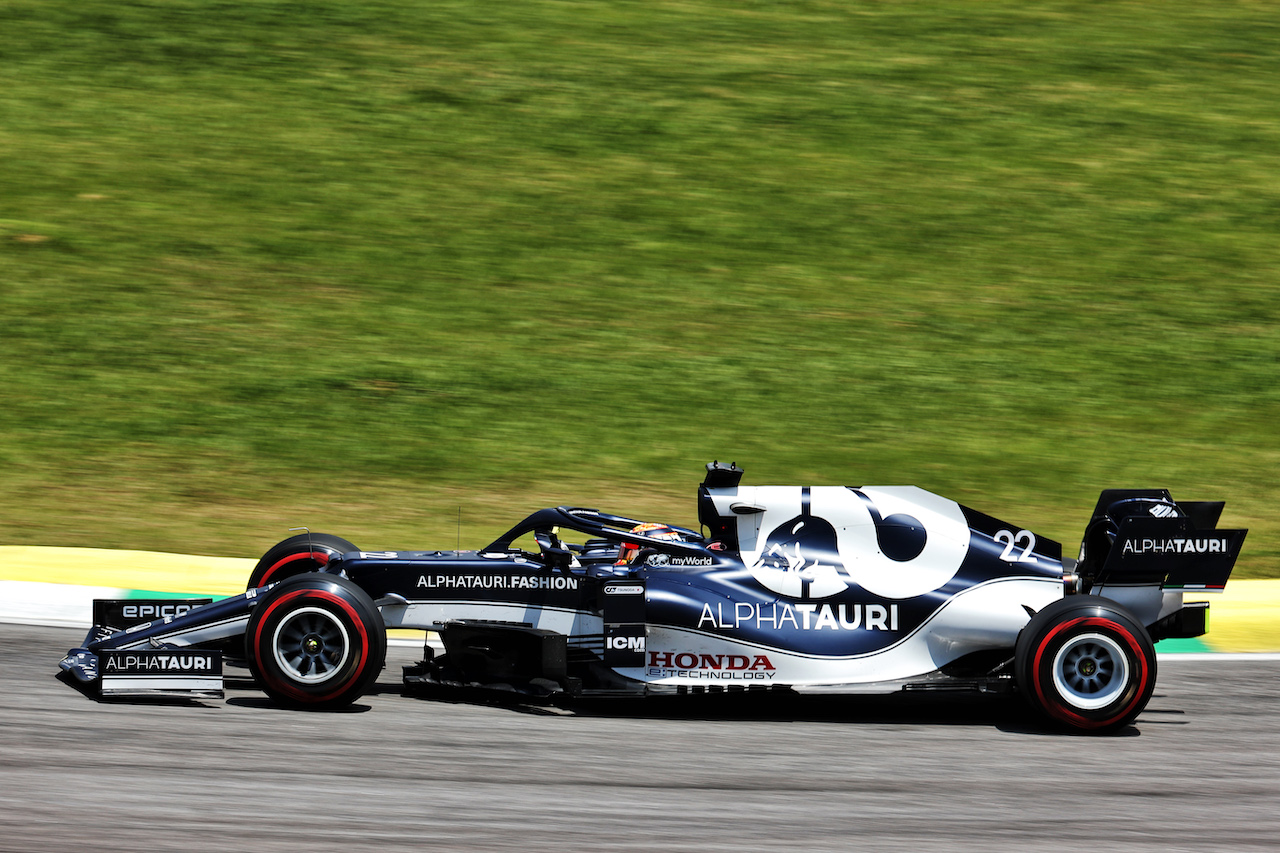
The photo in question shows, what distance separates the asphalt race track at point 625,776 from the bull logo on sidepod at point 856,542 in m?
0.68

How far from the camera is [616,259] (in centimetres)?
1688

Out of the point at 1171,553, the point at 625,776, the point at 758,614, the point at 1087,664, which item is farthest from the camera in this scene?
the point at 1171,553

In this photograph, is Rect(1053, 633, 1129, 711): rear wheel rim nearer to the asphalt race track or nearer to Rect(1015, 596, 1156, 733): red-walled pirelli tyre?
Rect(1015, 596, 1156, 733): red-walled pirelli tyre

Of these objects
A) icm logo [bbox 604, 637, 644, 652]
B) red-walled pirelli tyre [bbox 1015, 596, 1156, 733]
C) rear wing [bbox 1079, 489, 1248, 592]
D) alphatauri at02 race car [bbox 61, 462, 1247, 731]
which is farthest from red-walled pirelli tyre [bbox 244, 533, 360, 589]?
rear wing [bbox 1079, 489, 1248, 592]

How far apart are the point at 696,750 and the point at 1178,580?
8.33 feet

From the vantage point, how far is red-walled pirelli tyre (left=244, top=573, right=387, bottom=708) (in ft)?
21.8

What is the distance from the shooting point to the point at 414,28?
74.8 ft

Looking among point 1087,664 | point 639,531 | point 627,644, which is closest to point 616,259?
point 639,531

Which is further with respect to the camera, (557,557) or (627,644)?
(557,557)

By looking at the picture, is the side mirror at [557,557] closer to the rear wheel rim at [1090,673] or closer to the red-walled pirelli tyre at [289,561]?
the red-walled pirelli tyre at [289,561]

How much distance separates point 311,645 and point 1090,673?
361 cm

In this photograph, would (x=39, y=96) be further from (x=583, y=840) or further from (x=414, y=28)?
(x=583, y=840)

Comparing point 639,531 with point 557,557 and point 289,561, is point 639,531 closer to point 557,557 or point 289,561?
point 557,557

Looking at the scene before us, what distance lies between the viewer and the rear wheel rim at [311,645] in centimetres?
667
